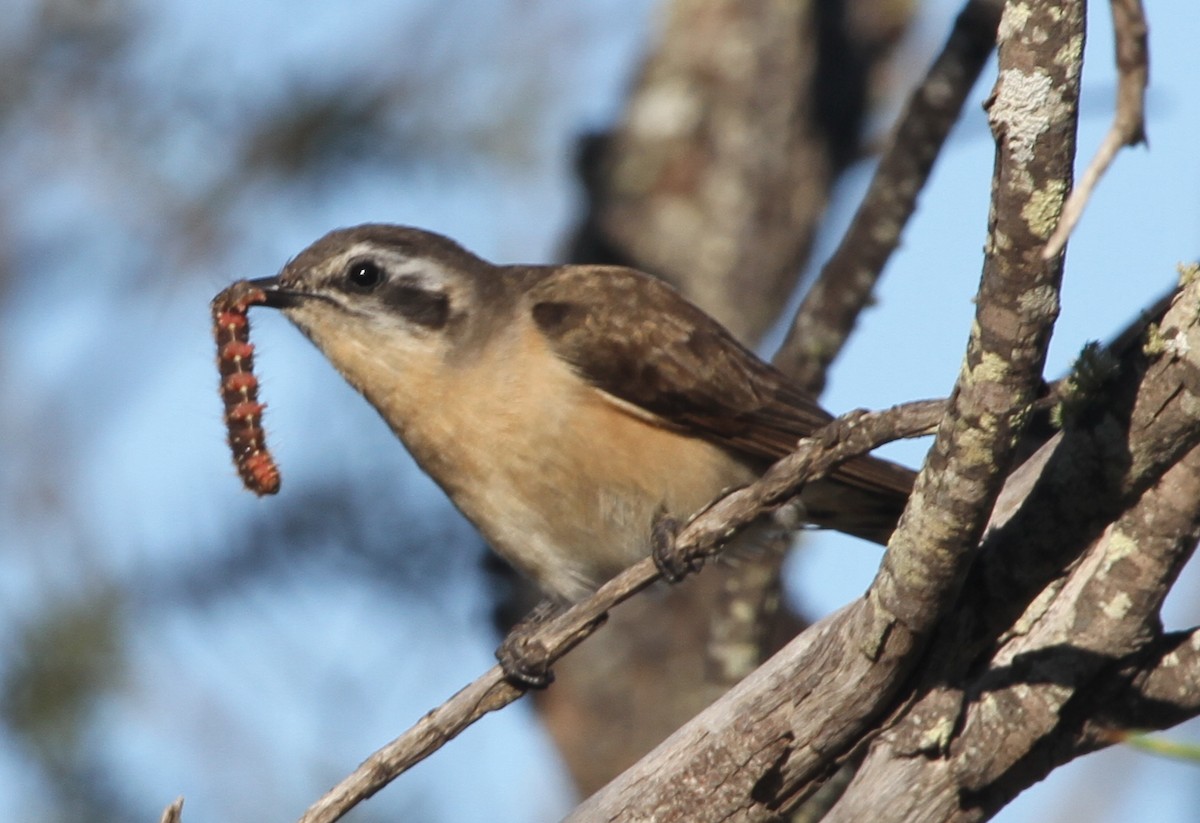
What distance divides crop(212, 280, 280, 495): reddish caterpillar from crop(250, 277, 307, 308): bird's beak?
2cm

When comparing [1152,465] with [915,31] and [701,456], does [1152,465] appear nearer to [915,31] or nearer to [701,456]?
[701,456]

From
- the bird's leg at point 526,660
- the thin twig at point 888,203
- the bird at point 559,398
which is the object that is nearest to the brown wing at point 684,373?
the bird at point 559,398

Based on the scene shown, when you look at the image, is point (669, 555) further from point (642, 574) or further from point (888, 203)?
point (888, 203)

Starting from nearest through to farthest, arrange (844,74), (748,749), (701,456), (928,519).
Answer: (928,519), (748,749), (701,456), (844,74)

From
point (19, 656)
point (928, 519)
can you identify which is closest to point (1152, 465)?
point (928, 519)

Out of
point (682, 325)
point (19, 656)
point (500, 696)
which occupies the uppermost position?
point (19, 656)

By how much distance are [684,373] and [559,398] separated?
2.20ft

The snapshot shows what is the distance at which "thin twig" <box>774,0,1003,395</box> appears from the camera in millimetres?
7996

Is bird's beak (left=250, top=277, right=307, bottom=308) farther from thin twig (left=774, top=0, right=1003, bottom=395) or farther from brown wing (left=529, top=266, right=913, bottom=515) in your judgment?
thin twig (left=774, top=0, right=1003, bottom=395)

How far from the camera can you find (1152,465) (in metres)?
4.34

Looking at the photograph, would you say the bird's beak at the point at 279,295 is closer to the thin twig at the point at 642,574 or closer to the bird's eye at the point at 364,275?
the bird's eye at the point at 364,275

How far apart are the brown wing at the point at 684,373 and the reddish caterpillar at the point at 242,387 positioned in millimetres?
1293

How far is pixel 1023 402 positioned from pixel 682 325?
3.71m

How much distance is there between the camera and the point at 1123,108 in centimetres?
401
